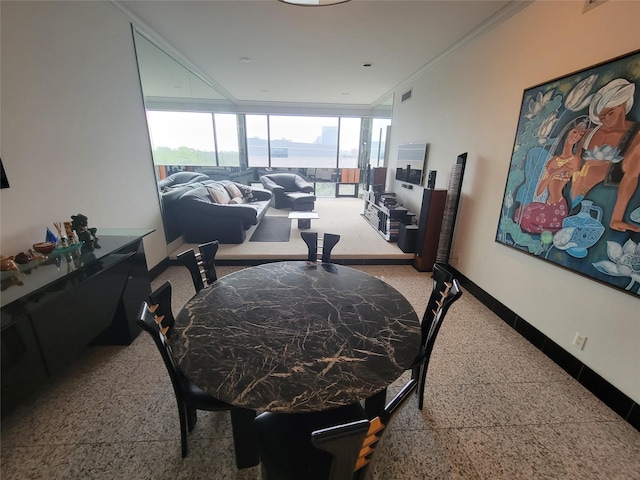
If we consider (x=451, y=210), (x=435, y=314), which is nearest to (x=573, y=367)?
(x=435, y=314)

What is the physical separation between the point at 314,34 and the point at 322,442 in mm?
3807

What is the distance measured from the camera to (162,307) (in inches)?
51.6

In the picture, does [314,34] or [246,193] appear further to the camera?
[246,193]

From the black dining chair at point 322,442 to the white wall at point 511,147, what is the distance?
1799mm

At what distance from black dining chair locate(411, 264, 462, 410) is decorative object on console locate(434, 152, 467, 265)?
188 centimetres

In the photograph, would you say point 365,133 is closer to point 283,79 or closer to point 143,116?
point 283,79

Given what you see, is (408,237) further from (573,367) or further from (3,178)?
(3,178)

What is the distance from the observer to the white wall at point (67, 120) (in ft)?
5.56

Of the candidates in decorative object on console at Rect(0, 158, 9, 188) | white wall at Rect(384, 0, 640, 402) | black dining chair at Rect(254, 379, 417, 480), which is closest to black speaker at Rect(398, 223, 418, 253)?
white wall at Rect(384, 0, 640, 402)

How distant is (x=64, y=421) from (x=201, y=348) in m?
1.19

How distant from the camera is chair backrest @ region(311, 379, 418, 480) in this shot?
63 cm

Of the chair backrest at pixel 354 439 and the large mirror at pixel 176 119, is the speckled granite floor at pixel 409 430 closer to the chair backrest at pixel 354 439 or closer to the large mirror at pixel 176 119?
the chair backrest at pixel 354 439

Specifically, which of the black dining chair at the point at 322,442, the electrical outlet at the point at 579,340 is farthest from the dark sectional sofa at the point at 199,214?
the electrical outlet at the point at 579,340

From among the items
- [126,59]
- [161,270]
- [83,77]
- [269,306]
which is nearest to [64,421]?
[269,306]
